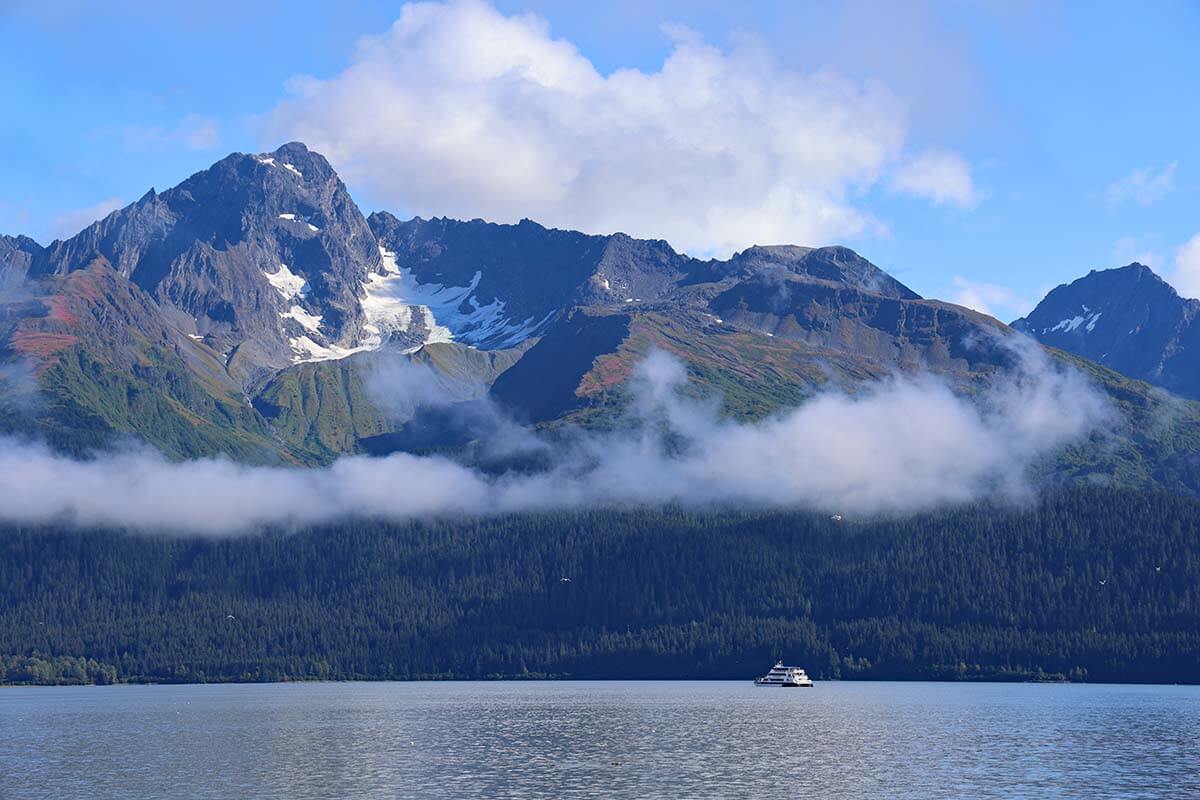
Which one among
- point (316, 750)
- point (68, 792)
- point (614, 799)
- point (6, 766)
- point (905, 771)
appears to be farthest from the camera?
point (316, 750)

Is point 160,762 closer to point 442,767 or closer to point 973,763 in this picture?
point 442,767

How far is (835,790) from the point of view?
146125 mm

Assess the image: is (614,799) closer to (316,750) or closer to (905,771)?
(905,771)

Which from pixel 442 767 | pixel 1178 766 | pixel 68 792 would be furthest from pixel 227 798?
pixel 1178 766

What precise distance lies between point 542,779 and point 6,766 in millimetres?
62555

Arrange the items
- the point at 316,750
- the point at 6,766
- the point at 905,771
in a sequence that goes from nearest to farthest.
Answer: the point at 905,771 → the point at 6,766 → the point at 316,750

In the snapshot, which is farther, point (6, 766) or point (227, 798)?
point (6, 766)

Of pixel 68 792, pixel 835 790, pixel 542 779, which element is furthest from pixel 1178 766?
pixel 68 792

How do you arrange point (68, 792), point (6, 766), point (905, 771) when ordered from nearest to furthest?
1. point (68, 792)
2. point (905, 771)
3. point (6, 766)

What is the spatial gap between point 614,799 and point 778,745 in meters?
56.1

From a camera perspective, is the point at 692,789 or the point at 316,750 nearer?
the point at 692,789

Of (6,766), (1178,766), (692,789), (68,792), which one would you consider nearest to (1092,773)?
(1178,766)

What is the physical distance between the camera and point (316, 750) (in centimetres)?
19050

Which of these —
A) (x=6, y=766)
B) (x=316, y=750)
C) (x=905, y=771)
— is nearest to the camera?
(x=905, y=771)
